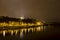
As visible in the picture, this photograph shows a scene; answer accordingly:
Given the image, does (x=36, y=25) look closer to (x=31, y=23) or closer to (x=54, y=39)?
(x=31, y=23)

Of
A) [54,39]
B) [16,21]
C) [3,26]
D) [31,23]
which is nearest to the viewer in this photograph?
[54,39]

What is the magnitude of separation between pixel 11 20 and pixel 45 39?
7.98 metres

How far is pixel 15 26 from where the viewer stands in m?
16.5

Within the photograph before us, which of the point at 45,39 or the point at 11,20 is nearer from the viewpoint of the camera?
the point at 45,39

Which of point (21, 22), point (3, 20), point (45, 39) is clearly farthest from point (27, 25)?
point (45, 39)

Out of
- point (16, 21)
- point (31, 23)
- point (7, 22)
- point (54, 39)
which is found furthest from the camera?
point (31, 23)

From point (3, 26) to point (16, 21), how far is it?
9.29 ft

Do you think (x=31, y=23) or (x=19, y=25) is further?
(x=31, y=23)

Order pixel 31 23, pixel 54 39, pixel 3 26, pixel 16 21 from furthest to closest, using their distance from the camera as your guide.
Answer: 1. pixel 31 23
2. pixel 16 21
3. pixel 3 26
4. pixel 54 39

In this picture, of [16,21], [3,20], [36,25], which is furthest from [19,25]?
[36,25]

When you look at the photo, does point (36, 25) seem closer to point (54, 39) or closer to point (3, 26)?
point (3, 26)

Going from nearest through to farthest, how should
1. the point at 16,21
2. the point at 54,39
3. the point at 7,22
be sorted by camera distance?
the point at 54,39, the point at 7,22, the point at 16,21

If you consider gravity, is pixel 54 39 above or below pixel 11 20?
below

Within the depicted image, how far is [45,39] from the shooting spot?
10.1 meters
